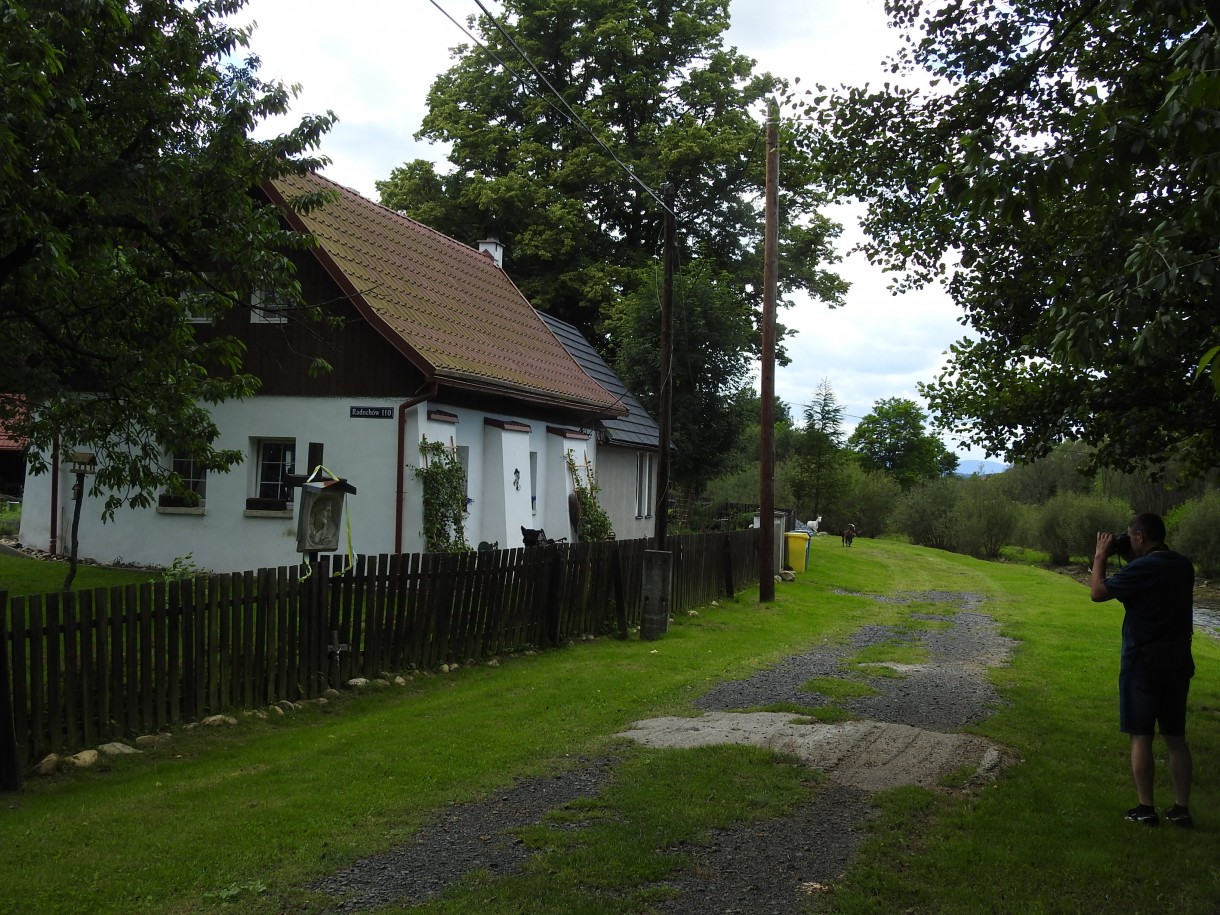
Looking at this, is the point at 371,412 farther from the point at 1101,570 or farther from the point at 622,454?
the point at 1101,570

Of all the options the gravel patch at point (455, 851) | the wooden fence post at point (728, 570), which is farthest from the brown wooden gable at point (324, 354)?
the gravel patch at point (455, 851)

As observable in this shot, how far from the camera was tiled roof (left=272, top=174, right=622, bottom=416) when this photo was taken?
53.5 ft

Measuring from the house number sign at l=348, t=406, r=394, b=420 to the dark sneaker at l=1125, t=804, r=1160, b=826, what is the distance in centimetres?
1197

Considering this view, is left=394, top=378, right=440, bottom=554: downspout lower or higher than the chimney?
lower

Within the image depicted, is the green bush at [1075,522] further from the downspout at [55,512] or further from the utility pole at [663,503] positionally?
the downspout at [55,512]

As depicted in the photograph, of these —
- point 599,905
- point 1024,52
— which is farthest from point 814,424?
point 599,905

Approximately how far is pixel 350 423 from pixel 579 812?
1119 cm

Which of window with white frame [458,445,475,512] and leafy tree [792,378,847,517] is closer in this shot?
window with white frame [458,445,475,512]

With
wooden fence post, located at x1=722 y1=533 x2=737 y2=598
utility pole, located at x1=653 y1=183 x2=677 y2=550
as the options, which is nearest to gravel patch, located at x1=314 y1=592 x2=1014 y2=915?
utility pole, located at x1=653 y1=183 x2=677 y2=550

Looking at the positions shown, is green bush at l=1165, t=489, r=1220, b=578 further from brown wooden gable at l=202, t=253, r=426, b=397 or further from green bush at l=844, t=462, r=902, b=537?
brown wooden gable at l=202, t=253, r=426, b=397

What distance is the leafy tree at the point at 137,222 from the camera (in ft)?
31.6

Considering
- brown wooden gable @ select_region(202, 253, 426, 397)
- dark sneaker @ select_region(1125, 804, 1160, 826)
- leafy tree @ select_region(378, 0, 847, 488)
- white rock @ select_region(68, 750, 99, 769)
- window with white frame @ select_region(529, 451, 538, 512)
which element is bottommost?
white rock @ select_region(68, 750, 99, 769)

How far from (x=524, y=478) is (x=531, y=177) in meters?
18.1

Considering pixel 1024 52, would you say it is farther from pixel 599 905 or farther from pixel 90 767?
pixel 90 767
